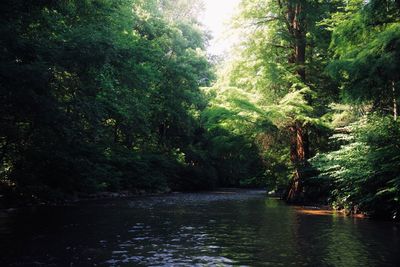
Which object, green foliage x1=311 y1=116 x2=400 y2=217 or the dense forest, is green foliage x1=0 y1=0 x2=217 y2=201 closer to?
the dense forest

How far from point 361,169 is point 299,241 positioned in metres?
5.69

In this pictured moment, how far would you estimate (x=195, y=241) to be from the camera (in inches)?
429

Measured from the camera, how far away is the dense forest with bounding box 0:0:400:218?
13203mm

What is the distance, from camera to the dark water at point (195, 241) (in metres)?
8.52

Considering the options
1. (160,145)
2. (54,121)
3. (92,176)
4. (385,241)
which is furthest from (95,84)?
(160,145)

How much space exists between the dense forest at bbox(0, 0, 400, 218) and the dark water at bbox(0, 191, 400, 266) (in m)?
2.94

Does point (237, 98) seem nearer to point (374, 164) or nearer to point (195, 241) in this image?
point (374, 164)

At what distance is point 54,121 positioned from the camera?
1344 centimetres

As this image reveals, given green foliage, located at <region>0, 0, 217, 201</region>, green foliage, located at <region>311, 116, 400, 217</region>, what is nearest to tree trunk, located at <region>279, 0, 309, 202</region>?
green foliage, located at <region>311, 116, 400, 217</region>

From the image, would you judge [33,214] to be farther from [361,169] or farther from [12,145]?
[361,169]

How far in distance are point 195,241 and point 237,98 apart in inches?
438

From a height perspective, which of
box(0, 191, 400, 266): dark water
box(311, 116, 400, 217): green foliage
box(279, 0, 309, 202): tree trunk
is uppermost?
box(279, 0, 309, 202): tree trunk

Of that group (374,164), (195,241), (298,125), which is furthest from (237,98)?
(195,241)

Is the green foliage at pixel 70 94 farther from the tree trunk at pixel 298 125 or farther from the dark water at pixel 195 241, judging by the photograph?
the tree trunk at pixel 298 125
